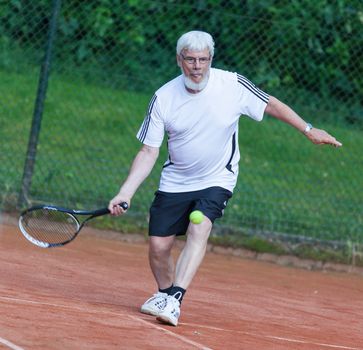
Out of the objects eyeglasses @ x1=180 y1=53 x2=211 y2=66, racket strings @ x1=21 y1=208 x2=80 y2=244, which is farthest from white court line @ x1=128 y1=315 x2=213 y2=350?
eyeglasses @ x1=180 y1=53 x2=211 y2=66

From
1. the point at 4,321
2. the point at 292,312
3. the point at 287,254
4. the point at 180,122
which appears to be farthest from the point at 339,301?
the point at 4,321

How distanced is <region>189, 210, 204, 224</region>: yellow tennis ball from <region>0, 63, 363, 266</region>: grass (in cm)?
421

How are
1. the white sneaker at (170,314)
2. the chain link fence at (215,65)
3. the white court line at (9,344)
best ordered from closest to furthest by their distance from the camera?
the white court line at (9,344), the white sneaker at (170,314), the chain link fence at (215,65)

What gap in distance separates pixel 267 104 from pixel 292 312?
1774 millimetres

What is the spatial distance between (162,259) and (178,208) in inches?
13.1

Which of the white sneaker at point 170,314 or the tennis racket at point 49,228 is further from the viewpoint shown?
the tennis racket at point 49,228

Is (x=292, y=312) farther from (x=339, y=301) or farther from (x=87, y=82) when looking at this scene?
(x=87, y=82)

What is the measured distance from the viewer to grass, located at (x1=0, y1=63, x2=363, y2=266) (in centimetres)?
1107

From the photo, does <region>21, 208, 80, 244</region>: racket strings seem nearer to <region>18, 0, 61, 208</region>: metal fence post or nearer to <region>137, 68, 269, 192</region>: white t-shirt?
<region>137, 68, 269, 192</region>: white t-shirt

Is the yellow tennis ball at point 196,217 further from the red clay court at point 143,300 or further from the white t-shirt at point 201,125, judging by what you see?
the red clay court at point 143,300

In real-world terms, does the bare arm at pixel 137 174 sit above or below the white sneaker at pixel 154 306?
above

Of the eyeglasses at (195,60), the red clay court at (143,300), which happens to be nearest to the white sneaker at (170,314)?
the red clay court at (143,300)

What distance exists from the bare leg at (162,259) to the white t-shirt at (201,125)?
318 millimetres

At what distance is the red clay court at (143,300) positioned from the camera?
19.2 feet
